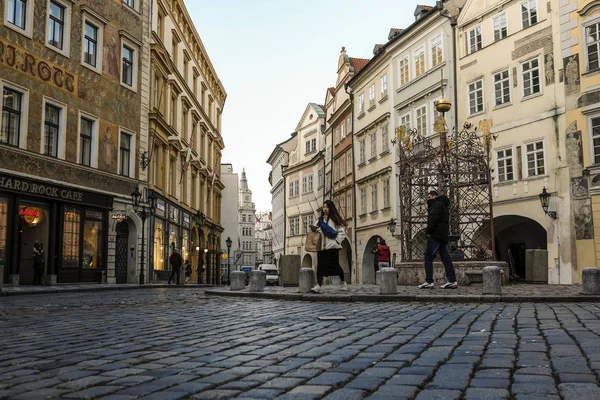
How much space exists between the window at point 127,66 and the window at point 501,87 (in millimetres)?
17199

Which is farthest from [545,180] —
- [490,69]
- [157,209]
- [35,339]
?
[35,339]

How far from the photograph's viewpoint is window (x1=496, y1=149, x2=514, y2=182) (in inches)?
1121

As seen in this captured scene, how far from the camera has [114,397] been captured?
12.3 ft

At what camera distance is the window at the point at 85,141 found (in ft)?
89.7

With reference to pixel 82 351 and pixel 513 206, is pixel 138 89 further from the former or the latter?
pixel 82 351

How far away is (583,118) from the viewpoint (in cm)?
2508

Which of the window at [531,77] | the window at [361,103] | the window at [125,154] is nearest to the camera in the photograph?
the window at [531,77]

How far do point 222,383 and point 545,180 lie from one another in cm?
2471

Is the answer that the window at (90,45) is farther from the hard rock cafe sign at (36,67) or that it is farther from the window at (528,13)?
the window at (528,13)

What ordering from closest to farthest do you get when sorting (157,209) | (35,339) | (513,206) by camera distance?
(35,339) < (513,206) < (157,209)

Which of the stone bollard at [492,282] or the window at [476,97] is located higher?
the window at [476,97]

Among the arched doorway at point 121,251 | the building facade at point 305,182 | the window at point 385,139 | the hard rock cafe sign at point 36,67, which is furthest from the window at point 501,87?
the building facade at point 305,182

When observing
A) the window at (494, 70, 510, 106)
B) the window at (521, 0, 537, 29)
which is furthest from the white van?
the window at (521, 0, 537, 29)

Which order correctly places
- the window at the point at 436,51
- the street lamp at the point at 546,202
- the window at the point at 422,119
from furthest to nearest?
the window at the point at 422,119 → the window at the point at 436,51 → the street lamp at the point at 546,202
